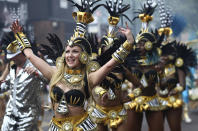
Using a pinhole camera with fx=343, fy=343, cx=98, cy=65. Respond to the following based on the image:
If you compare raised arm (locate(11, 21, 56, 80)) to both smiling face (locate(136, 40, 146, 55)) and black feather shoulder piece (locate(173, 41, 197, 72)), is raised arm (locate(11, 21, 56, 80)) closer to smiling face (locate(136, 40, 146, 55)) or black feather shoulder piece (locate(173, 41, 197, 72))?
smiling face (locate(136, 40, 146, 55))

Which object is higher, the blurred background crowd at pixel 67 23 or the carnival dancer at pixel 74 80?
the blurred background crowd at pixel 67 23

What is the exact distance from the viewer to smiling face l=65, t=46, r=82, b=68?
14.7ft

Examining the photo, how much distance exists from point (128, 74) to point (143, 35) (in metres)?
1.50

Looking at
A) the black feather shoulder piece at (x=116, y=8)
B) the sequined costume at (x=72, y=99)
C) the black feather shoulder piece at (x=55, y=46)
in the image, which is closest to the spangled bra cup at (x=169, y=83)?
the black feather shoulder piece at (x=116, y=8)

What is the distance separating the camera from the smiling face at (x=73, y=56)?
449 centimetres

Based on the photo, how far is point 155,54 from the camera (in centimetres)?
733

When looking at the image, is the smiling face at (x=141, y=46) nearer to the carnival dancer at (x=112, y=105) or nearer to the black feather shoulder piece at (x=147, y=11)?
the black feather shoulder piece at (x=147, y=11)

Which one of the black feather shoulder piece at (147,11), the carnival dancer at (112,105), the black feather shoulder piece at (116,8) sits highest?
the black feather shoulder piece at (147,11)

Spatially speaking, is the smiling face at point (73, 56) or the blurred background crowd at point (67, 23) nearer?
the smiling face at point (73, 56)

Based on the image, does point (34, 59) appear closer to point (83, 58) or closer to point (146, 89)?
point (83, 58)

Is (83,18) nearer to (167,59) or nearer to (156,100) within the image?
(156,100)

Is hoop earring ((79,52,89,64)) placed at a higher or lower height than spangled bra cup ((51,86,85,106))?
higher

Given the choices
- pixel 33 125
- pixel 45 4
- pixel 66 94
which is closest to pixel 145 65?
pixel 33 125

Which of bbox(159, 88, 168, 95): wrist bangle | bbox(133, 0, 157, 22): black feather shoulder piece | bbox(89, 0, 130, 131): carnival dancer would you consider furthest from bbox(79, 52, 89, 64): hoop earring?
bbox(159, 88, 168, 95): wrist bangle
